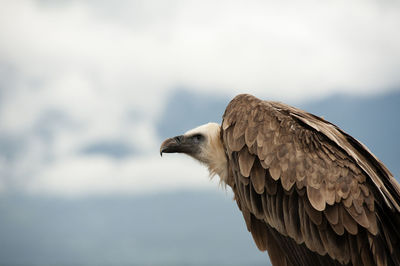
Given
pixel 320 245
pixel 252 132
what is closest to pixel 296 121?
pixel 252 132

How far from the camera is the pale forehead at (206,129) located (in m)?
7.53

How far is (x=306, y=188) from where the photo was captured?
586 cm

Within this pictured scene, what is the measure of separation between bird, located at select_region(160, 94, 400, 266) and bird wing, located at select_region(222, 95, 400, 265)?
1 centimetres

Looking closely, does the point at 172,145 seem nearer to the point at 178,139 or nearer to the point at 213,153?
the point at 178,139

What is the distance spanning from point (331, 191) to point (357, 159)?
598 mm

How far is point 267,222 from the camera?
6344 mm

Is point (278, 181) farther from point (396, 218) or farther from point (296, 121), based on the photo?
point (396, 218)

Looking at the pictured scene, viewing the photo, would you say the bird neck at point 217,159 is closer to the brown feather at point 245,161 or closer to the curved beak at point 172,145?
the curved beak at point 172,145

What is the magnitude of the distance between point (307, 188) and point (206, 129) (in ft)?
7.26

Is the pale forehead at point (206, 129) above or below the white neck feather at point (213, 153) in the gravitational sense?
above

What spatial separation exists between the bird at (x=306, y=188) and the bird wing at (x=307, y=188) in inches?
0.4

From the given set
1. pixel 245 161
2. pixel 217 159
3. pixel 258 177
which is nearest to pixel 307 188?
pixel 258 177

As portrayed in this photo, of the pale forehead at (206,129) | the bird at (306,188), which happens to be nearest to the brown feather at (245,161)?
the bird at (306,188)

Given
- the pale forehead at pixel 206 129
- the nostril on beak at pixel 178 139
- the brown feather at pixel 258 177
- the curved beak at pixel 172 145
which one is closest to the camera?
the brown feather at pixel 258 177
